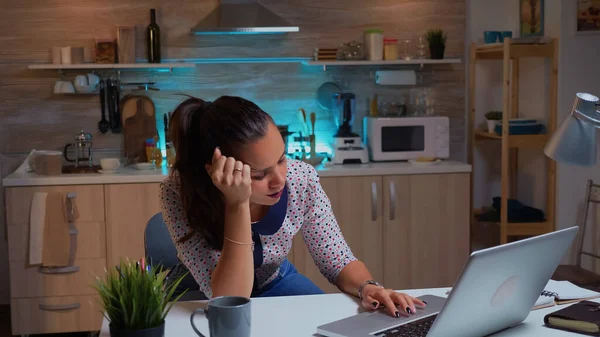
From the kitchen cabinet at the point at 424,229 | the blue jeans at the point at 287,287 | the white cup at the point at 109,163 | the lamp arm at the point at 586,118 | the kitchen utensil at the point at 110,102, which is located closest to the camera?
the lamp arm at the point at 586,118

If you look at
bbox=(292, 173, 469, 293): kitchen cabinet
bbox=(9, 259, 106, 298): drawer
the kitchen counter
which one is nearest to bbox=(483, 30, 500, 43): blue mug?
the kitchen counter

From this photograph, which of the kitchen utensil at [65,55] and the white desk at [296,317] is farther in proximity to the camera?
the kitchen utensil at [65,55]

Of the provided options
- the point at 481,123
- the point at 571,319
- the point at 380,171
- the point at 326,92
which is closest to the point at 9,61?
the point at 326,92

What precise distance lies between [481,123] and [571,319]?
3.25 meters

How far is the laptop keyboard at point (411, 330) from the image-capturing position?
159 centimetres

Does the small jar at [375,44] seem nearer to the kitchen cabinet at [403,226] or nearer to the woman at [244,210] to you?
the kitchen cabinet at [403,226]

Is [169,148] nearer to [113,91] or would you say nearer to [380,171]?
[113,91]

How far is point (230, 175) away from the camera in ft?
5.88

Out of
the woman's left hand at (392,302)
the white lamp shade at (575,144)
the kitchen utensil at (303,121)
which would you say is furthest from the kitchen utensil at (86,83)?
the white lamp shade at (575,144)

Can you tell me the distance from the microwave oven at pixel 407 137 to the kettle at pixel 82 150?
1607 mm

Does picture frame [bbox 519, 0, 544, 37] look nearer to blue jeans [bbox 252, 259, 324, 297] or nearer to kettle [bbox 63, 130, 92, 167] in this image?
kettle [bbox 63, 130, 92, 167]

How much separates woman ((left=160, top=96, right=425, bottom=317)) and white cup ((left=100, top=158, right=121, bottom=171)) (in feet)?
6.71

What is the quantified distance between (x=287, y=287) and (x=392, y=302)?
22.0 inches

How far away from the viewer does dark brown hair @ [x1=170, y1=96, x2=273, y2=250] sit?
199 centimetres
